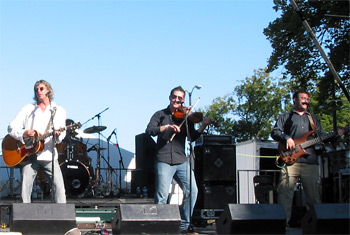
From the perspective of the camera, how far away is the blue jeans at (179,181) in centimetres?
672

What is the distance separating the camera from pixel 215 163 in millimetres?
9133

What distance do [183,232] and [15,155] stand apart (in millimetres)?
2269

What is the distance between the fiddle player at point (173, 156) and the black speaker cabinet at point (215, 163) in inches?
85.3

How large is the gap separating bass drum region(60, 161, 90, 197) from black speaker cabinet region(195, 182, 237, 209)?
4.07 m

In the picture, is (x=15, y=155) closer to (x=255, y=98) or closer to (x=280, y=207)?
(x=280, y=207)

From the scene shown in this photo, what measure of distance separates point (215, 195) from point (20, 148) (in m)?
3.53

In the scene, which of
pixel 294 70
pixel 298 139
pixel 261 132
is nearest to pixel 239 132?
pixel 261 132

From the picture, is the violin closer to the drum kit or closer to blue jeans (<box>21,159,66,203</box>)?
blue jeans (<box>21,159,66,203</box>)

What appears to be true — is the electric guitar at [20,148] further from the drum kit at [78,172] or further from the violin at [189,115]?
the drum kit at [78,172]

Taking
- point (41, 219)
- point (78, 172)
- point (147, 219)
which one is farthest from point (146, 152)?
point (41, 219)

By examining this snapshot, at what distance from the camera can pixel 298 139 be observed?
6.84 metres

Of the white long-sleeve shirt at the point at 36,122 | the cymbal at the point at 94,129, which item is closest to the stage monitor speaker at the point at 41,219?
the white long-sleeve shirt at the point at 36,122

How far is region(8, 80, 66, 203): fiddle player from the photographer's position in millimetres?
6613

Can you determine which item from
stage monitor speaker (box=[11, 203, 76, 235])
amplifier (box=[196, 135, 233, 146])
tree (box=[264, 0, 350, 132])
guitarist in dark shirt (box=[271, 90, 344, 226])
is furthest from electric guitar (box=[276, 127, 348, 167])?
tree (box=[264, 0, 350, 132])
